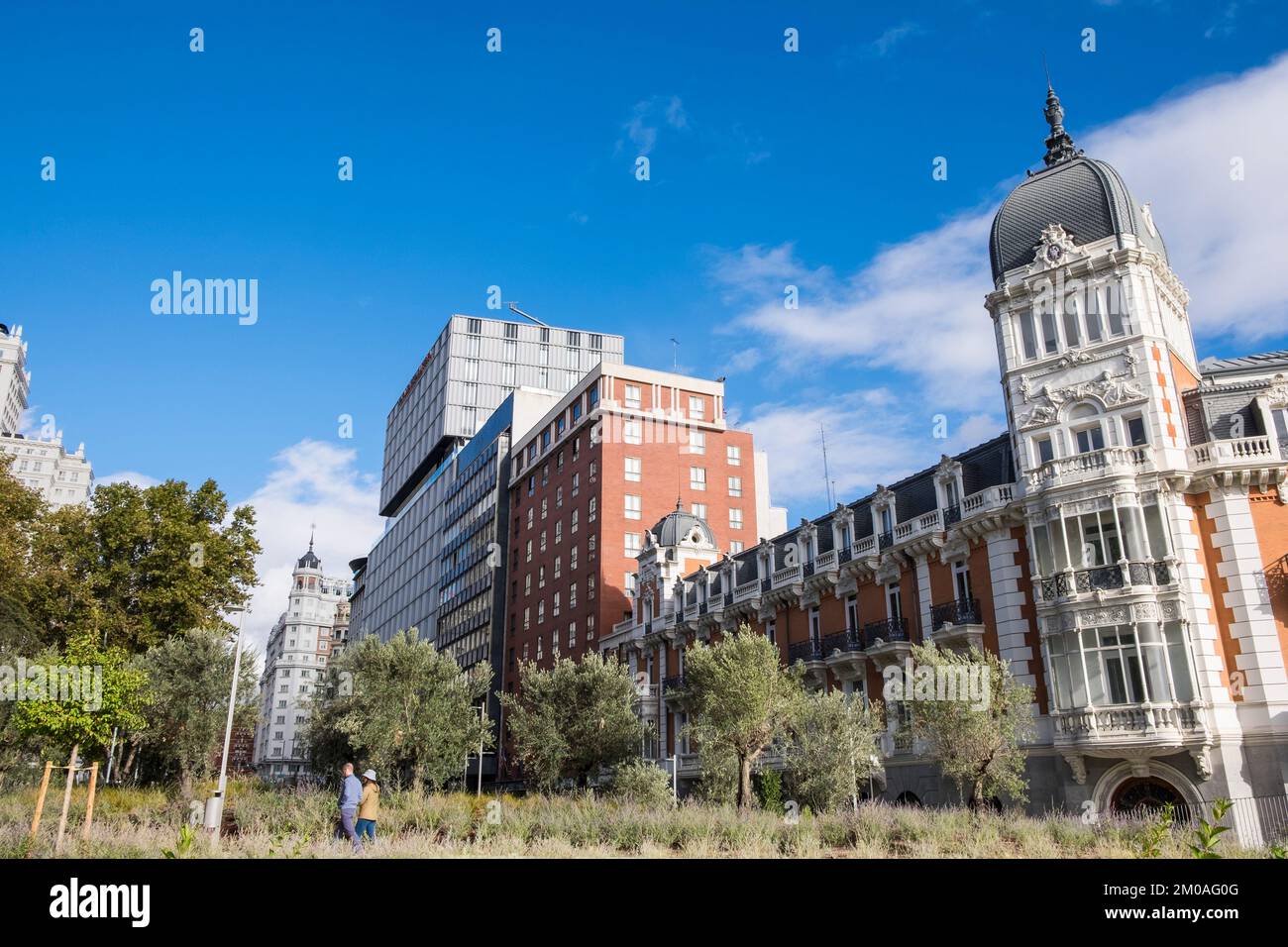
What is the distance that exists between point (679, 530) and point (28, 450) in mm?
129983

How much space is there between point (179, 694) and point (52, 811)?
338 inches

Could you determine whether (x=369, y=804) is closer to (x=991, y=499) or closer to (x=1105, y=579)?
(x=1105, y=579)

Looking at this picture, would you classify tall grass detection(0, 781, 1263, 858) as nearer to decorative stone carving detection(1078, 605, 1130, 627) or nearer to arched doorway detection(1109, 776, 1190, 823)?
arched doorway detection(1109, 776, 1190, 823)

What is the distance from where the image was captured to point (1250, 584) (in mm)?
27312

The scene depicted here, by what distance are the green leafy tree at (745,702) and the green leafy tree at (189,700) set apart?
66.7 feet

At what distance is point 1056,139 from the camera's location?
119ft

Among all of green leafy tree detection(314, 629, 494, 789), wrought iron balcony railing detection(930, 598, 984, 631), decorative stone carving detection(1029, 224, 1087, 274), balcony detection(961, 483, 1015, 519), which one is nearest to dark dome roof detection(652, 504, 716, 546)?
green leafy tree detection(314, 629, 494, 789)

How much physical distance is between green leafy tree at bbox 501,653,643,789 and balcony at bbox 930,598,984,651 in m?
16.9

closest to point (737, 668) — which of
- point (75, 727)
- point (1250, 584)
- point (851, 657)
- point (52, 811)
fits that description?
point (851, 657)

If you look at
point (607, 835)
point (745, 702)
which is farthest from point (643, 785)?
point (607, 835)

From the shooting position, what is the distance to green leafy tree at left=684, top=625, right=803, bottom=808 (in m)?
34.0

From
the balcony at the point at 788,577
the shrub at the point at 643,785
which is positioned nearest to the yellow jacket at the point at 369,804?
the shrub at the point at 643,785
